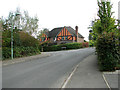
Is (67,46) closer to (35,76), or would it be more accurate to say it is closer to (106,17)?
(106,17)

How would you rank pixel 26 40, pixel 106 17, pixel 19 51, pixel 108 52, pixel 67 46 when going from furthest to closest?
1. pixel 67 46
2. pixel 26 40
3. pixel 19 51
4. pixel 106 17
5. pixel 108 52

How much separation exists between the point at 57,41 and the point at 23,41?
27.4 metres

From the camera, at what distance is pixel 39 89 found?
478cm

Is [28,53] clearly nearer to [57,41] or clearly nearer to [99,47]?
[99,47]

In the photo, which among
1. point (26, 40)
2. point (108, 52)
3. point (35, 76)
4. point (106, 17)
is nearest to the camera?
point (35, 76)

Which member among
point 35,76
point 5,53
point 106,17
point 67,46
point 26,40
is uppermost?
point 106,17

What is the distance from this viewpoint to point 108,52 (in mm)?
7125

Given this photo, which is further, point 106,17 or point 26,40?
point 26,40

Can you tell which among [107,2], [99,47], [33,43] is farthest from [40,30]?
[99,47]

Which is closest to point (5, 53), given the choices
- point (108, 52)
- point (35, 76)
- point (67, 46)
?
point (35, 76)

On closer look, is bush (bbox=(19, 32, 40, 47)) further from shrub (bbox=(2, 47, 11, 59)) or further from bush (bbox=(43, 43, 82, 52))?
bush (bbox=(43, 43, 82, 52))

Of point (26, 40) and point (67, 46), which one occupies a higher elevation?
point (26, 40)

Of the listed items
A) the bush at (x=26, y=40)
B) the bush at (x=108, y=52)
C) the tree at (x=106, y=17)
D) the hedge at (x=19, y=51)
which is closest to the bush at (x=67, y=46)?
the hedge at (x=19, y=51)

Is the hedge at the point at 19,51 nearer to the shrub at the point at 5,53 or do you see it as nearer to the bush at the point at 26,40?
the shrub at the point at 5,53
